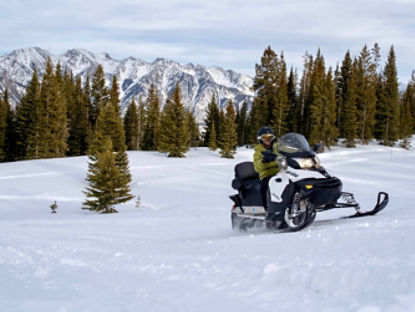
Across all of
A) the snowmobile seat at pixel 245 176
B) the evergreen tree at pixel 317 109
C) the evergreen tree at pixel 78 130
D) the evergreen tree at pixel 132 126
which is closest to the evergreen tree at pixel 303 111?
the evergreen tree at pixel 317 109

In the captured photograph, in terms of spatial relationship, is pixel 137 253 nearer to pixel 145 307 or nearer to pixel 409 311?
pixel 145 307

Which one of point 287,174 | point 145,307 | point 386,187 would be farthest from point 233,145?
point 145,307

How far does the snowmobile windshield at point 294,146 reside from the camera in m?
5.66

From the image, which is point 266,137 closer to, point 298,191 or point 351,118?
point 298,191

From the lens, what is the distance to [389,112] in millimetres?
51750

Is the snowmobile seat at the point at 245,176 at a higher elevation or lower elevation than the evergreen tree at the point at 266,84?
lower

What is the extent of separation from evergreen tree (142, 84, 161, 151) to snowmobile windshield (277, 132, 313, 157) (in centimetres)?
5223

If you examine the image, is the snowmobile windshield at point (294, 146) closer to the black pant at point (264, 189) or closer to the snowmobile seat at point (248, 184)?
the black pant at point (264, 189)

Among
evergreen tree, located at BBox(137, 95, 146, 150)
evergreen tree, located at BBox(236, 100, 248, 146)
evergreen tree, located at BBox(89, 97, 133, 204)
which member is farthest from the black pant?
evergreen tree, located at BBox(236, 100, 248, 146)

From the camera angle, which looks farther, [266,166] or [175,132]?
[175,132]

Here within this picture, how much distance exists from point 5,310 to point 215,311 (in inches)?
68.4

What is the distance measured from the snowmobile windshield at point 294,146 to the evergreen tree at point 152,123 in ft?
171

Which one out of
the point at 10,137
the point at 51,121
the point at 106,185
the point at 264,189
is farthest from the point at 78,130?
the point at 264,189

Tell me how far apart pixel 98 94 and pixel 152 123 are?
922cm
